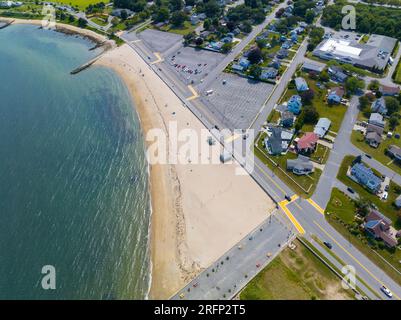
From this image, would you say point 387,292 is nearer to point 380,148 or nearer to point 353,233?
point 353,233

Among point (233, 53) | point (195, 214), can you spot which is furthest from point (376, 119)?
point (195, 214)

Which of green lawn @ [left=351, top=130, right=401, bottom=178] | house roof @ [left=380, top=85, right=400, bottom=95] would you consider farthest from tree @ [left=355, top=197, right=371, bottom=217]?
house roof @ [left=380, top=85, right=400, bottom=95]

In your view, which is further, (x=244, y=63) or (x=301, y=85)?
(x=244, y=63)

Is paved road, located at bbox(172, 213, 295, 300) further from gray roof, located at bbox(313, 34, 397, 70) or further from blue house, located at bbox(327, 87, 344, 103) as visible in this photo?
gray roof, located at bbox(313, 34, 397, 70)

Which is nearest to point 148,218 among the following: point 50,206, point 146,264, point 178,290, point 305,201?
point 146,264

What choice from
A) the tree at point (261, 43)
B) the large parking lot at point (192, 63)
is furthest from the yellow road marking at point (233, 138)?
the tree at point (261, 43)
